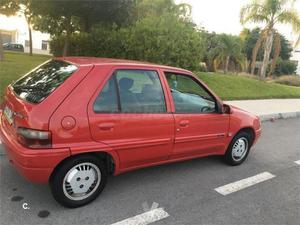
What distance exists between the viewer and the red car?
3.24 meters

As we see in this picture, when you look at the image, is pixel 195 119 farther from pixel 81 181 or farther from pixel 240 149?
pixel 81 181

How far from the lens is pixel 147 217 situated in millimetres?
3469

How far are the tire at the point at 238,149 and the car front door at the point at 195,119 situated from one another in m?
0.22

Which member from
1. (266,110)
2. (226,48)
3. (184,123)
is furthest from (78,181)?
(226,48)

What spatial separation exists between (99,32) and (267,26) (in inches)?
386

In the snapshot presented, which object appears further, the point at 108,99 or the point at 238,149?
the point at 238,149

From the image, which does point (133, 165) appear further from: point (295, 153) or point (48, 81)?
point (295, 153)

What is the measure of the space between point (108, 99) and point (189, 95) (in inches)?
59.7

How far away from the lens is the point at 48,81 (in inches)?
145

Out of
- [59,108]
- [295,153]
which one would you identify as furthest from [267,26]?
[59,108]

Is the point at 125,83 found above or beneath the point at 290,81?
above

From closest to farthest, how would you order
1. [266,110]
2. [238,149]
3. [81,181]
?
[81,181]
[238,149]
[266,110]

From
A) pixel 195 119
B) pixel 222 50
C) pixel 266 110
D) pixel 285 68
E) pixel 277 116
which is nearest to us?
pixel 195 119

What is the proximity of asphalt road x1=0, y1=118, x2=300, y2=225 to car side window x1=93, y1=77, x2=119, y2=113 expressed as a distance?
1.08 metres
